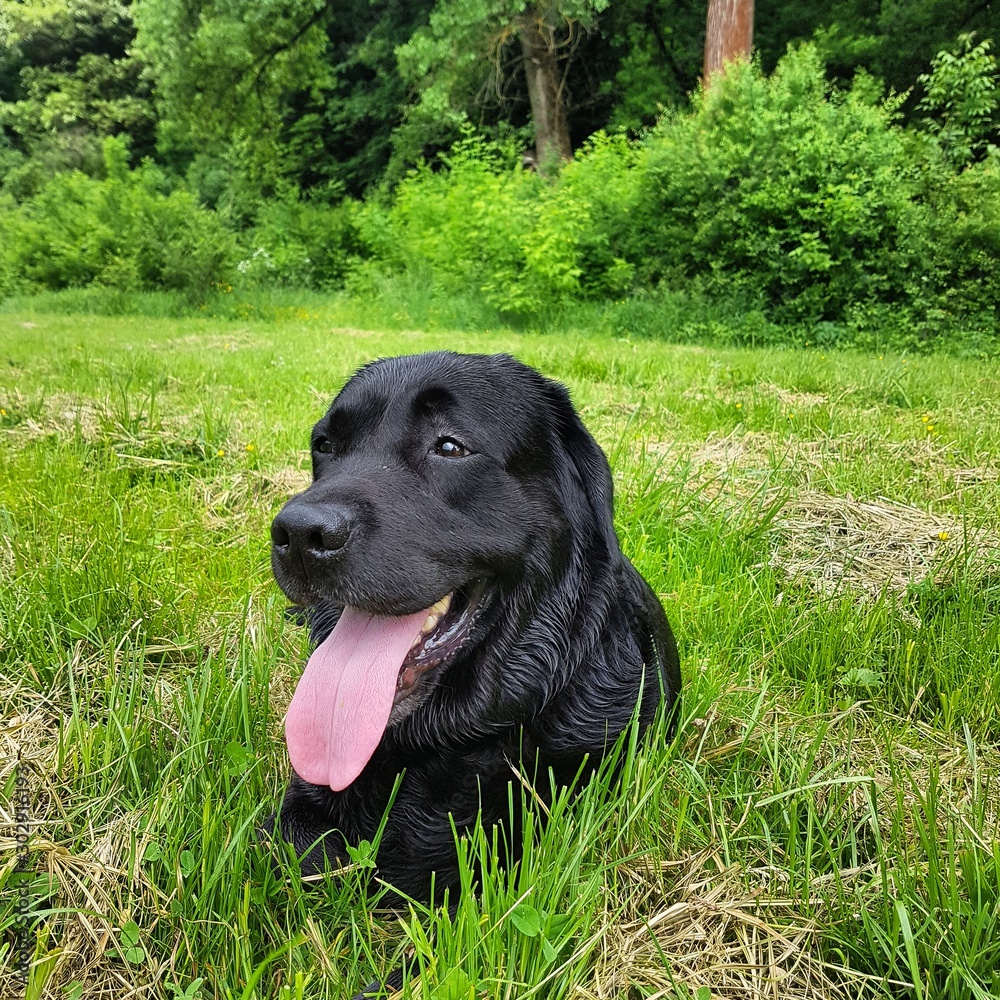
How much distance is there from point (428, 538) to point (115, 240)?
1730 cm

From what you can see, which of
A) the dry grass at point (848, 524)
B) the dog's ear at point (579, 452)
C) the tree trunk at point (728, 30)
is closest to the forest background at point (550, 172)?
the tree trunk at point (728, 30)

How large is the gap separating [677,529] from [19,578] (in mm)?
2383

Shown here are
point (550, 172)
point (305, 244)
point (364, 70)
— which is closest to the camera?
point (550, 172)

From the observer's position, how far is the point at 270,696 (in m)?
2.12

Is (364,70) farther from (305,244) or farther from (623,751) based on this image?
(623,751)

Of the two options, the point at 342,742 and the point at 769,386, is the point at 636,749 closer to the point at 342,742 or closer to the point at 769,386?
the point at 342,742

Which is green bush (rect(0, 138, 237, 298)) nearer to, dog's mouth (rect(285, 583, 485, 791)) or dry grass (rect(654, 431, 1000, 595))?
dry grass (rect(654, 431, 1000, 595))

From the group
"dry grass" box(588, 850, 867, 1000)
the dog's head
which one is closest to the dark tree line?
the dog's head

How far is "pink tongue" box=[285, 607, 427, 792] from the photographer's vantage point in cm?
148

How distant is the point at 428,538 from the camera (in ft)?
5.19

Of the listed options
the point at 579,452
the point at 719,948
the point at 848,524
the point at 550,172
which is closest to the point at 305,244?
the point at 550,172

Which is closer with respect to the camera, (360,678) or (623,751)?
(360,678)

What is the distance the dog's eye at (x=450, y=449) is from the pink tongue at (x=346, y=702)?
39cm

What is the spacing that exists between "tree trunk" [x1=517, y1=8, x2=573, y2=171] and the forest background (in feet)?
0.28
